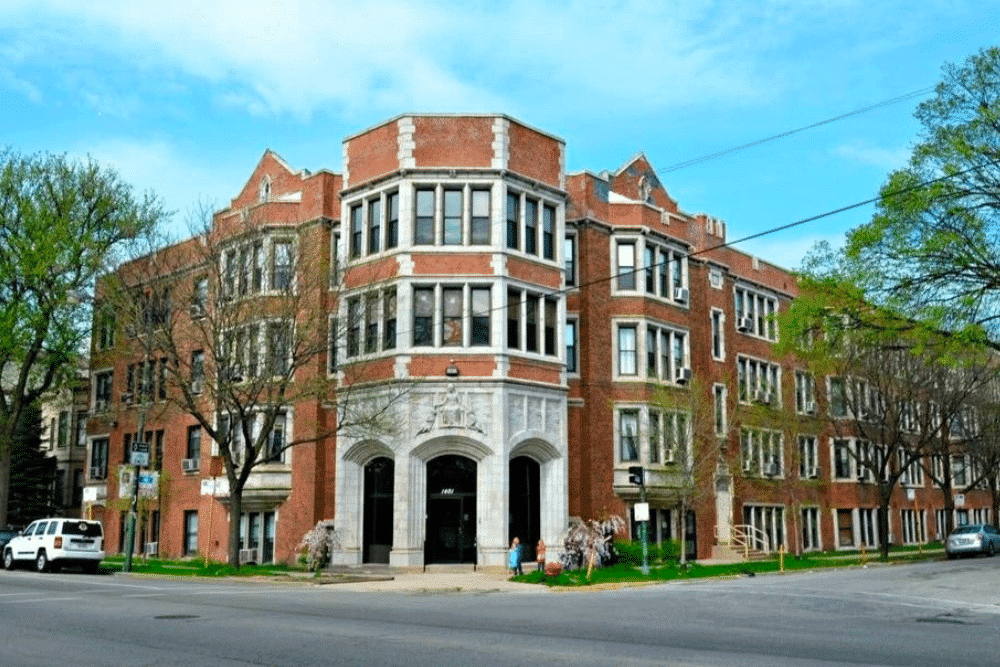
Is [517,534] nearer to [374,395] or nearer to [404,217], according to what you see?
[374,395]

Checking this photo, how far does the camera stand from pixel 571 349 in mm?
36875

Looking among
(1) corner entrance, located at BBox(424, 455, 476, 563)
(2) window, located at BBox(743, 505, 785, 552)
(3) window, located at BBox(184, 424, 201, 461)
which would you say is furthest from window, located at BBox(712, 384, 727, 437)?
(3) window, located at BBox(184, 424, 201, 461)

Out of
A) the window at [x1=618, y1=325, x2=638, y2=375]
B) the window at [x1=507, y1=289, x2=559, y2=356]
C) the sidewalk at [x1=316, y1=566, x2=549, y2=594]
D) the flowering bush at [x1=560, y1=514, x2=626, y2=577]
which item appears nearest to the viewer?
the sidewalk at [x1=316, y1=566, x2=549, y2=594]

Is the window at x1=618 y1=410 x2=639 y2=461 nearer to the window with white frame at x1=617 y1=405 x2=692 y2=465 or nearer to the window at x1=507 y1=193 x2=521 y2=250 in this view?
the window with white frame at x1=617 y1=405 x2=692 y2=465

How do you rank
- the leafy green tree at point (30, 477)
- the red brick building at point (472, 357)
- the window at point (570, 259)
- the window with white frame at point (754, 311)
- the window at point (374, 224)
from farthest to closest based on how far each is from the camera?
the leafy green tree at point (30, 477)
the window with white frame at point (754, 311)
the window at point (570, 259)
the window at point (374, 224)
the red brick building at point (472, 357)

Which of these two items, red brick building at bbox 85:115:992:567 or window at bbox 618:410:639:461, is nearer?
red brick building at bbox 85:115:992:567

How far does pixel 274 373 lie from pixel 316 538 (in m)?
5.00

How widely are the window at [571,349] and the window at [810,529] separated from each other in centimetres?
1840

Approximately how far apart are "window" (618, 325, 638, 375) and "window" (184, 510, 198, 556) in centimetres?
1740

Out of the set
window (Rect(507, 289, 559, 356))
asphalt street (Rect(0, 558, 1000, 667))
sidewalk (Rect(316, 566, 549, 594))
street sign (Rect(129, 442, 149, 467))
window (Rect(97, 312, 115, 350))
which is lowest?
sidewalk (Rect(316, 566, 549, 594))

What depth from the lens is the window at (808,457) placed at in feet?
161

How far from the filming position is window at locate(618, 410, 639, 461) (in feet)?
121

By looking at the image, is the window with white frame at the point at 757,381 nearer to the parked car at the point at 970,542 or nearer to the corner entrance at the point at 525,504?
the parked car at the point at 970,542

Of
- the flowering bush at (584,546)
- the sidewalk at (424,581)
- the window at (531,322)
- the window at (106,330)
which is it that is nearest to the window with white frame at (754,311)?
the window at (531,322)
